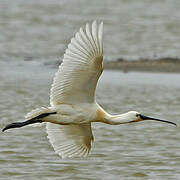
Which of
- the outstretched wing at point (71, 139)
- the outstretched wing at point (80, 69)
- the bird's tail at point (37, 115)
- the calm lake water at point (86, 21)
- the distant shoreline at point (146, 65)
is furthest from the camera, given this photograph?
the calm lake water at point (86, 21)

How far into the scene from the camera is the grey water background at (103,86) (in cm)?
951

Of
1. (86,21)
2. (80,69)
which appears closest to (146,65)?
(86,21)

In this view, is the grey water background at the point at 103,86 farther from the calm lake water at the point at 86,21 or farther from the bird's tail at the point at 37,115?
the bird's tail at the point at 37,115

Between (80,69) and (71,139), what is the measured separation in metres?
1.00

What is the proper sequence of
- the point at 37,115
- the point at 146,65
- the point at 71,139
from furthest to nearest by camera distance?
the point at 146,65, the point at 71,139, the point at 37,115

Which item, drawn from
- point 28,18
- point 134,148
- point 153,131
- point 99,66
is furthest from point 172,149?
point 28,18

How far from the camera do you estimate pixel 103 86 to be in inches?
599

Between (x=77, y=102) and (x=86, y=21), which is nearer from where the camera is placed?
Answer: (x=77, y=102)

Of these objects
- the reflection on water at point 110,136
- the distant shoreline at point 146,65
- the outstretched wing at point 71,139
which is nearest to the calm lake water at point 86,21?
the distant shoreline at point 146,65

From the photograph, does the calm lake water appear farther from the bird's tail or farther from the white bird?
the bird's tail

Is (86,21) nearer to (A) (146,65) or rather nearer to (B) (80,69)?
(A) (146,65)

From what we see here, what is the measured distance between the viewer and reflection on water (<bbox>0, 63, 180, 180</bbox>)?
9.27 meters

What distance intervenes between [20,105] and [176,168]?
14.2 feet

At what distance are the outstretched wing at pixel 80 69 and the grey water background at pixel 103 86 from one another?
1106 mm
